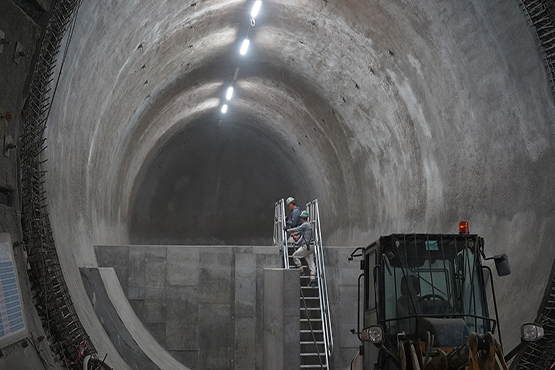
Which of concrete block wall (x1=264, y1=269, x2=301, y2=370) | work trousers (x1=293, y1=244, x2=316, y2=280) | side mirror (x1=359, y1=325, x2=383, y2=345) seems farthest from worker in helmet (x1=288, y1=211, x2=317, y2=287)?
side mirror (x1=359, y1=325, x2=383, y2=345)

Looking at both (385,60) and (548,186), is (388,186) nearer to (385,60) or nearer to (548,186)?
(385,60)

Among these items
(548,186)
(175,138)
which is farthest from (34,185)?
(175,138)

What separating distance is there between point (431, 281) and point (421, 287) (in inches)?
4.4

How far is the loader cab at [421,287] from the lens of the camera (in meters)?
6.14

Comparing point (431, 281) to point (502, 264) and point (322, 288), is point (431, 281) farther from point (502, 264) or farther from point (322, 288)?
point (322, 288)

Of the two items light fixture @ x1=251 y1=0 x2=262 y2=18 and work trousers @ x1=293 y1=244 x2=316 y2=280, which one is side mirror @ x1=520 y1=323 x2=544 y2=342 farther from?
light fixture @ x1=251 y1=0 x2=262 y2=18

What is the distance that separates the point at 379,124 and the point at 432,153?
231cm

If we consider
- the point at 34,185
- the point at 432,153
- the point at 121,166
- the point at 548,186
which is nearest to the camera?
the point at 34,185

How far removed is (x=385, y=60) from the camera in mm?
12203

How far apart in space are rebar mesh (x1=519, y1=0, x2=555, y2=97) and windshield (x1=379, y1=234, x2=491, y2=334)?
2.96 meters

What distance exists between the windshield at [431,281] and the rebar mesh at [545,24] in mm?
2959

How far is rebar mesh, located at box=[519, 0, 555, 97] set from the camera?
25.6ft

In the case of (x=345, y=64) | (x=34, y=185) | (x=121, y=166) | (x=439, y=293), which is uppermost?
(x=345, y=64)

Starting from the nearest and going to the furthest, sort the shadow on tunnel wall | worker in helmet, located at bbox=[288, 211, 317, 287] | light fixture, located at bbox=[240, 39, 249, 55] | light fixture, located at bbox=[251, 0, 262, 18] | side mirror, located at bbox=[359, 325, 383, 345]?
1. side mirror, located at bbox=[359, 325, 383, 345]
2. light fixture, located at bbox=[251, 0, 262, 18]
3. worker in helmet, located at bbox=[288, 211, 317, 287]
4. light fixture, located at bbox=[240, 39, 249, 55]
5. the shadow on tunnel wall
